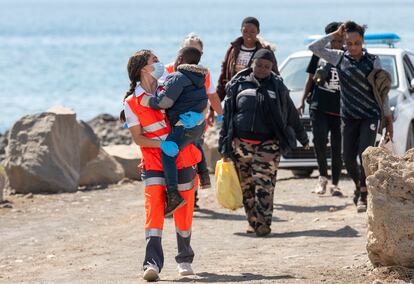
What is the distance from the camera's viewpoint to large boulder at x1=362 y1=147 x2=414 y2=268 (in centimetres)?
980

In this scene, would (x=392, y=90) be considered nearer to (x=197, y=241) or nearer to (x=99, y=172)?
(x=99, y=172)

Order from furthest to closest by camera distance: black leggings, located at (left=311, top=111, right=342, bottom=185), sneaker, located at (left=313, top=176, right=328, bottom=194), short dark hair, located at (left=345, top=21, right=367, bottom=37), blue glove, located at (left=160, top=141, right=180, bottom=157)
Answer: sneaker, located at (left=313, top=176, right=328, bottom=194)
black leggings, located at (left=311, top=111, right=342, bottom=185)
short dark hair, located at (left=345, top=21, right=367, bottom=37)
blue glove, located at (left=160, top=141, right=180, bottom=157)

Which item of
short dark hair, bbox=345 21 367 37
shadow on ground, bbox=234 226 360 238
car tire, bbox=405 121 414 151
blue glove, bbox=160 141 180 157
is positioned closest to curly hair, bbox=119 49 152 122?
blue glove, bbox=160 141 180 157

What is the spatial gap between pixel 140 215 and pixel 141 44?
196 ft

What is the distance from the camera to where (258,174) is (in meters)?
12.6

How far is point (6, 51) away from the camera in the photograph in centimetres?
7312

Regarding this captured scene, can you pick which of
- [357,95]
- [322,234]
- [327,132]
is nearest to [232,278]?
[322,234]

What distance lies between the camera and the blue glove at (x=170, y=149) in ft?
33.7

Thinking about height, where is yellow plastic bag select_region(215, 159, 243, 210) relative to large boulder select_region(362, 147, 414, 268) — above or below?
below

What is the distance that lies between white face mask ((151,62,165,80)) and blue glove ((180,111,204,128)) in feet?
1.14

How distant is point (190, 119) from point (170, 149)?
37 centimetres

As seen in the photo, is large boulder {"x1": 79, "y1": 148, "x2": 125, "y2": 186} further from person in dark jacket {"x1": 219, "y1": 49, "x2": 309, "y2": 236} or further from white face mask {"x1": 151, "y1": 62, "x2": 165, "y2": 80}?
white face mask {"x1": 151, "y1": 62, "x2": 165, "y2": 80}

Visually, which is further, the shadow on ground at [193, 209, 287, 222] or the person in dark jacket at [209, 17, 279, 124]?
the person in dark jacket at [209, 17, 279, 124]

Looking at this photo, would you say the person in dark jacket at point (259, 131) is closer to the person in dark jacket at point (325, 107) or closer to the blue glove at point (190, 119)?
the blue glove at point (190, 119)
